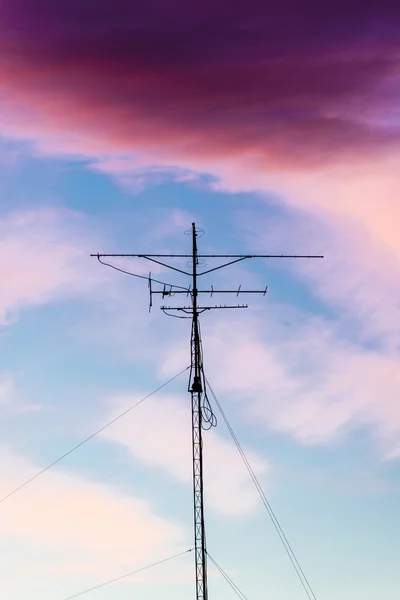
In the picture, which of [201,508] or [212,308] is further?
[212,308]

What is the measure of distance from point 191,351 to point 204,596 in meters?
11.4

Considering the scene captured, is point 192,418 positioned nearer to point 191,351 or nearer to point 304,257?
point 191,351

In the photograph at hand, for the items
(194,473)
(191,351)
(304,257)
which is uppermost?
(304,257)

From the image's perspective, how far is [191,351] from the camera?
2520 inches

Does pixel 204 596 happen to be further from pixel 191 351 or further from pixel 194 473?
pixel 191 351

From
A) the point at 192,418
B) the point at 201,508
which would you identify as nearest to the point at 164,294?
the point at 192,418

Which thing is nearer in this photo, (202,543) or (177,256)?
(202,543)

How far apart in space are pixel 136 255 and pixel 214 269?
378cm

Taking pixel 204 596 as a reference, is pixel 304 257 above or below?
above

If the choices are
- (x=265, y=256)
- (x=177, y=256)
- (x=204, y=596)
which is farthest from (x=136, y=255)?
(x=204, y=596)

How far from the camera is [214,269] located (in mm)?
65312

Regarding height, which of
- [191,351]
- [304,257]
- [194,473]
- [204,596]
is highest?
[304,257]

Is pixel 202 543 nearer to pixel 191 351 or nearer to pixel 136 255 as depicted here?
pixel 191 351

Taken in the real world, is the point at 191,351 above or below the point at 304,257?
below
